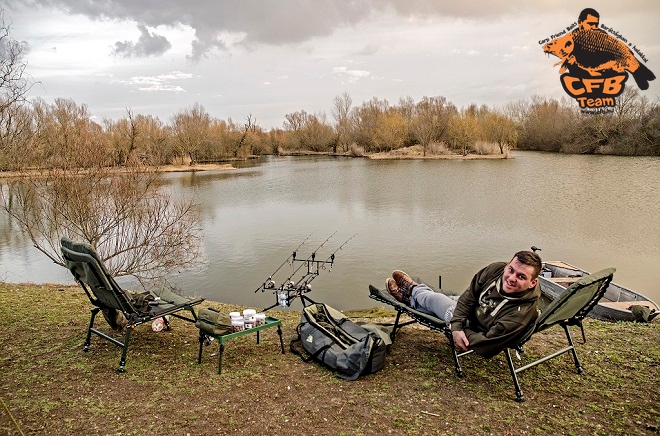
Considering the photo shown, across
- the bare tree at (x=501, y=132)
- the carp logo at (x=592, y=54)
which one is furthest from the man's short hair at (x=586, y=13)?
the bare tree at (x=501, y=132)

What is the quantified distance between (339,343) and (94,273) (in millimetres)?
2191

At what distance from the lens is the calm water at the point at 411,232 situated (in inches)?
462

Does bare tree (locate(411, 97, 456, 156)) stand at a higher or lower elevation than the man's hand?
higher

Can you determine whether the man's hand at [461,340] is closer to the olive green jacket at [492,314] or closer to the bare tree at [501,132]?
the olive green jacket at [492,314]

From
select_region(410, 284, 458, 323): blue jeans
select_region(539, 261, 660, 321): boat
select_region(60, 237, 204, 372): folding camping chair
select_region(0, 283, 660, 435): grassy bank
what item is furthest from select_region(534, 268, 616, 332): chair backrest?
select_region(539, 261, 660, 321): boat

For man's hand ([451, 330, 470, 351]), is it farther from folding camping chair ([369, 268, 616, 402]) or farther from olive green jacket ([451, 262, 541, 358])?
folding camping chair ([369, 268, 616, 402])

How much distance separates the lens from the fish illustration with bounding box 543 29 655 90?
3189 cm

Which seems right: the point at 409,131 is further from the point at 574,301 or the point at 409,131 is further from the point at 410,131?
the point at 574,301

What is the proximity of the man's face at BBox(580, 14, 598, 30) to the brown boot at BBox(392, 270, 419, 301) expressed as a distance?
33.7 metres

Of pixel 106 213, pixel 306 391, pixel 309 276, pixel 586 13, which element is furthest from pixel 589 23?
pixel 306 391

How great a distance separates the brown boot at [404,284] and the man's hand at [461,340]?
986mm

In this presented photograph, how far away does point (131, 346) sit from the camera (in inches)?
171

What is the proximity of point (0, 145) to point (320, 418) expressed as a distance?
6.87 m

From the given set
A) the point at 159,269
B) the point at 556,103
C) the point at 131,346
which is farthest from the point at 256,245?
the point at 556,103
